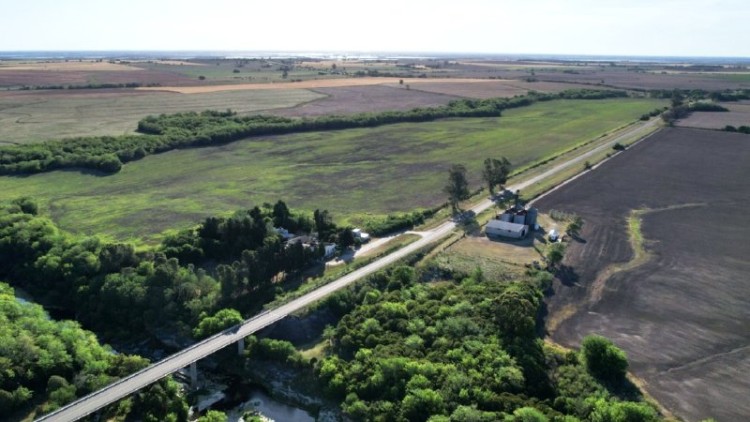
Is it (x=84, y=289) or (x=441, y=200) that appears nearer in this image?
(x=84, y=289)

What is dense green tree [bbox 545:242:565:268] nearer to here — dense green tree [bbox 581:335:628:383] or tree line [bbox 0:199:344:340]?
dense green tree [bbox 581:335:628:383]

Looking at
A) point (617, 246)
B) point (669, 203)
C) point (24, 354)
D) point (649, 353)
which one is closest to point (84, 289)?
point (24, 354)

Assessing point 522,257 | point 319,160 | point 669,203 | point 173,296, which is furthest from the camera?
point 319,160

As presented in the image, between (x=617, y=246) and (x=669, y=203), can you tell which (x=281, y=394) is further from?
(x=669, y=203)

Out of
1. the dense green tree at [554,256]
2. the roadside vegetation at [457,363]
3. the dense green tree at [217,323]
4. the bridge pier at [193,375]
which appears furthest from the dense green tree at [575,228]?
the bridge pier at [193,375]

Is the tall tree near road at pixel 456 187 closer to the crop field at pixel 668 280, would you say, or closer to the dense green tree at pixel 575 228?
the crop field at pixel 668 280
